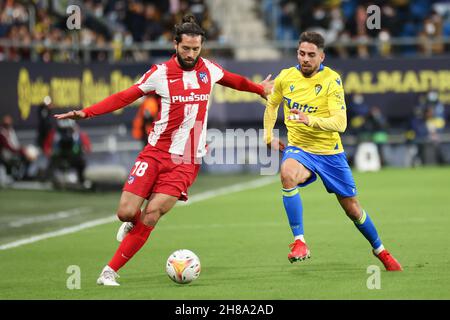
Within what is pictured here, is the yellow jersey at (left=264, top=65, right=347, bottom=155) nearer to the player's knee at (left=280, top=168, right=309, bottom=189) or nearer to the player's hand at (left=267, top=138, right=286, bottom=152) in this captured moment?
the player's hand at (left=267, top=138, right=286, bottom=152)

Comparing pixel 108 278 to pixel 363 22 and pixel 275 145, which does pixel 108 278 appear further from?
pixel 363 22

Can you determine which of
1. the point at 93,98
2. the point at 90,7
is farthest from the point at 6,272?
the point at 90,7

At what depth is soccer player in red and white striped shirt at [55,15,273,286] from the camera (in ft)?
31.4

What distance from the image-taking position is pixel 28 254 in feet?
40.5

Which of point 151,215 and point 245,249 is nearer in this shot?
point 151,215

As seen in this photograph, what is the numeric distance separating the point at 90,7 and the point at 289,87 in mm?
18299

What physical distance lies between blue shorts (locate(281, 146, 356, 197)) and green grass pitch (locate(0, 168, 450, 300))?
2.59 feet

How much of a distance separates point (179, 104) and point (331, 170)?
164 centimetres

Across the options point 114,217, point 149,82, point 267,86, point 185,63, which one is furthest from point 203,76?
point 114,217

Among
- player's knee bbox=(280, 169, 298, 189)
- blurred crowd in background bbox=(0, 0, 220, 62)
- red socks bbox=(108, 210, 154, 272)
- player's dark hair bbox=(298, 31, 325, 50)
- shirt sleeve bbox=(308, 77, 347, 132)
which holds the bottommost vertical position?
red socks bbox=(108, 210, 154, 272)

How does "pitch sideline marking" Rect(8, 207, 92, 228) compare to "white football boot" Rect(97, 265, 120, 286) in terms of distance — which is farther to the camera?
"pitch sideline marking" Rect(8, 207, 92, 228)

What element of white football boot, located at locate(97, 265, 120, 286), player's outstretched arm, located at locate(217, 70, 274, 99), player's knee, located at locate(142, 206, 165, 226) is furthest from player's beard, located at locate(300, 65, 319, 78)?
white football boot, located at locate(97, 265, 120, 286)

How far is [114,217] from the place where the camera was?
17.1 m

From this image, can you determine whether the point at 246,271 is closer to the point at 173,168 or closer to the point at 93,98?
the point at 173,168
